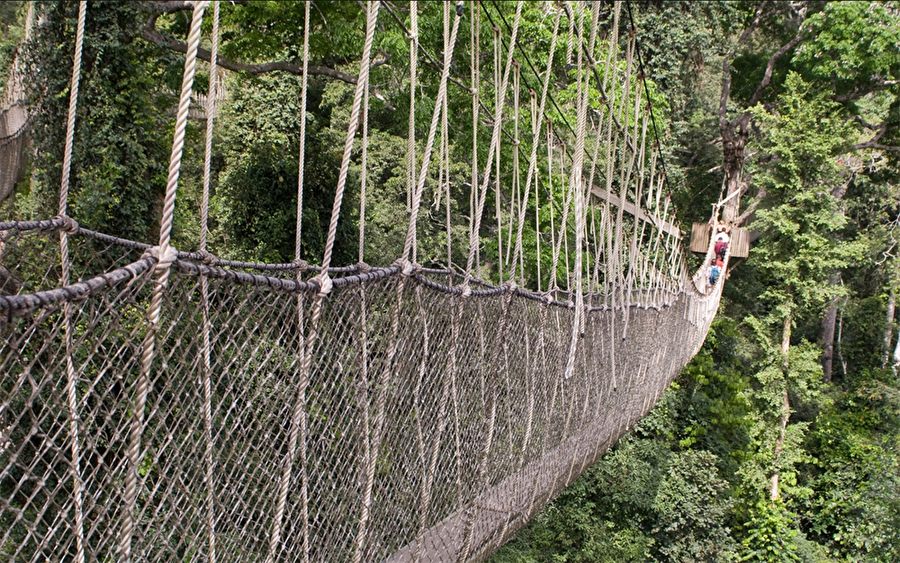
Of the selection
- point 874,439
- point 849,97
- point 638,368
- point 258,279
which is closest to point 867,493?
point 874,439

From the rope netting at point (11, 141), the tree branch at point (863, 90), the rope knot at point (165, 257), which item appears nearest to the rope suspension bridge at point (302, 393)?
the rope knot at point (165, 257)

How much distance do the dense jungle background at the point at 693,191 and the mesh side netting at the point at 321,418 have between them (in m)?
2.07

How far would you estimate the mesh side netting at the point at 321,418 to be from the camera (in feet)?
3.88

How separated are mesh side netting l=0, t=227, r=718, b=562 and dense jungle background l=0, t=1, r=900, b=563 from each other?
2074 millimetres

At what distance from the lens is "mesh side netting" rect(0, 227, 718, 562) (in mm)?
1182

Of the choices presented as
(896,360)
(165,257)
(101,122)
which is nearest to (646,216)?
(101,122)

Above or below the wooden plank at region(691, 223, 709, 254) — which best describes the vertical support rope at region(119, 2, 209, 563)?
below

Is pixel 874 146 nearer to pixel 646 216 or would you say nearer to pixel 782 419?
pixel 782 419

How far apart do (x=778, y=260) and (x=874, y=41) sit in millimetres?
3345

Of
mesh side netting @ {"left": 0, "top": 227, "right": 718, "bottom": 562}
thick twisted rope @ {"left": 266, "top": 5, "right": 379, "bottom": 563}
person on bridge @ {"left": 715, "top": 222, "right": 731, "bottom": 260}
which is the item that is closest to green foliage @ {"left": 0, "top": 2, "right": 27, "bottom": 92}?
mesh side netting @ {"left": 0, "top": 227, "right": 718, "bottom": 562}

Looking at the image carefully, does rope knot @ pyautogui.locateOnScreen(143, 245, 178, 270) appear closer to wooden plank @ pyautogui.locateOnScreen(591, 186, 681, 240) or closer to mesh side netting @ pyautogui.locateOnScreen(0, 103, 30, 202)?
wooden plank @ pyautogui.locateOnScreen(591, 186, 681, 240)

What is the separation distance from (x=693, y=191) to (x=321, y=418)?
14.4m

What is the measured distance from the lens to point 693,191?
15000 millimetres

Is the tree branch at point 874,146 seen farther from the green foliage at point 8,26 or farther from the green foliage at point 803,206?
the green foliage at point 8,26
